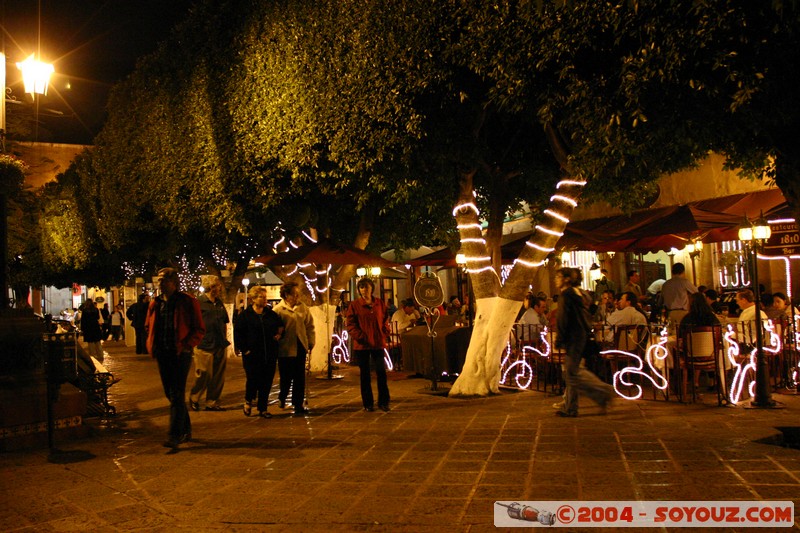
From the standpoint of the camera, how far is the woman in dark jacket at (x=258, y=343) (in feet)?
32.7

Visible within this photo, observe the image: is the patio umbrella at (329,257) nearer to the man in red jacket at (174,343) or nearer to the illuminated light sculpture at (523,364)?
the illuminated light sculpture at (523,364)

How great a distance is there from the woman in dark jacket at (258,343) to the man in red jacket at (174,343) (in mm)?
2034

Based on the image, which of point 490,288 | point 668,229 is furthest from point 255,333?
point 668,229

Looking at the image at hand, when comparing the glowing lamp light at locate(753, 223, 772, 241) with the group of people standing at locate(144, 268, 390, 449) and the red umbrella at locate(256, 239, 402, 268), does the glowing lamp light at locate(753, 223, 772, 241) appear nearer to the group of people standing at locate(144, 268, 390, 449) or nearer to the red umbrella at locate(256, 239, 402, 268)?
the group of people standing at locate(144, 268, 390, 449)

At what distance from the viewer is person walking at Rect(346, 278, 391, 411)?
9.85 m

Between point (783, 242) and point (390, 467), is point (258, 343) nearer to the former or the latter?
point (390, 467)

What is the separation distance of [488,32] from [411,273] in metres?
24.0

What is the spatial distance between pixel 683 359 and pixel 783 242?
226 centimetres

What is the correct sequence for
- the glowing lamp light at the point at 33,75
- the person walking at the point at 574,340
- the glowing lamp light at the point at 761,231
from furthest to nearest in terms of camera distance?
the glowing lamp light at the point at 33,75, the glowing lamp light at the point at 761,231, the person walking at the point at 574,340

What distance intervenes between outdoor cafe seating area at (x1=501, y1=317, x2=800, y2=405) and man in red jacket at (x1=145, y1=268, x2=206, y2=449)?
422 centimetres

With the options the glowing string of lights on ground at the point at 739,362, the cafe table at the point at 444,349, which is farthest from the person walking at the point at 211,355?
the glowing string of lights on ground at the point at 739,362

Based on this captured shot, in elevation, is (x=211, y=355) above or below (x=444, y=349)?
above

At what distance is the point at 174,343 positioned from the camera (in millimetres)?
7746

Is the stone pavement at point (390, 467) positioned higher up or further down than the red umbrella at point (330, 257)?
further down
